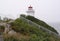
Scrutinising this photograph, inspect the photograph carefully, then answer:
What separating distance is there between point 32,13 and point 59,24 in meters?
5.02

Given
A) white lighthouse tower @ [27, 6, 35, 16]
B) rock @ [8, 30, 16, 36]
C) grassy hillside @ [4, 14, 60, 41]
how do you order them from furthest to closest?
white lighthouse tower @ [27, 6, 35, 16]
rock @ [8, 30, 16, 36]
grassy hillside @ [4, 14, 60, 41]

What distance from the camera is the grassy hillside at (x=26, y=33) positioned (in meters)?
14.9

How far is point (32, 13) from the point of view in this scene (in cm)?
2562

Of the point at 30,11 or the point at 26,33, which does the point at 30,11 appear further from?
the point at 26,33

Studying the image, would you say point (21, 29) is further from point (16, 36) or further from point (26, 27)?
point (16, 36)

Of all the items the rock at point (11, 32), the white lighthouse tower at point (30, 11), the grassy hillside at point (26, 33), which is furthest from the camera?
the white lighthouse tower at point (30, 11)

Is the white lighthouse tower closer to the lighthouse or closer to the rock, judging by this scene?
the lighthouse

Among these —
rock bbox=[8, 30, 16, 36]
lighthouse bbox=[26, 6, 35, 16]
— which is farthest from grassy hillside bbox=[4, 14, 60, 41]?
lighthouse bbox=[26, 6, 35, 16]

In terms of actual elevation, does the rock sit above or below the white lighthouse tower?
below

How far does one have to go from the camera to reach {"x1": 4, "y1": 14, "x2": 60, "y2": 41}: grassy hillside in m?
14.9

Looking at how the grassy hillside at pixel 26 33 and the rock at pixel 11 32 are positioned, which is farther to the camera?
the rock at pixel 11 32

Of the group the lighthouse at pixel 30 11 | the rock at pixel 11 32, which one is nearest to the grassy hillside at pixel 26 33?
the rock at pixel 11 32

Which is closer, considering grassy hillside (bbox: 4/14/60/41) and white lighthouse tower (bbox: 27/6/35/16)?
grassy hillside (bbox: 4/14/60/41)

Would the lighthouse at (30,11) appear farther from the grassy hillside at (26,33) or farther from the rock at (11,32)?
the rock at (11,32)
